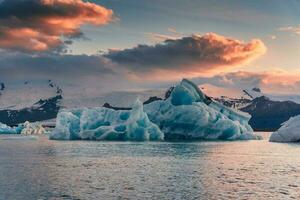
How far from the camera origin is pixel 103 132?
8806cm

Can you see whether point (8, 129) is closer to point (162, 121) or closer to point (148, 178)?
point (162, 121)

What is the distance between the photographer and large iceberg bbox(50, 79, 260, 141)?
278 feet

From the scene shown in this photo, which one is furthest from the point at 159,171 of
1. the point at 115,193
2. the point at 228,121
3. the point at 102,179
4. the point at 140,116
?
the point at 228,121

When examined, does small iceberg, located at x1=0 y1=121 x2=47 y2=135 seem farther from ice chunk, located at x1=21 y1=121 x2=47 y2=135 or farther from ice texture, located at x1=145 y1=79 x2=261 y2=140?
ice texture, located at x1=145 y1=79 x2=261 y2=140

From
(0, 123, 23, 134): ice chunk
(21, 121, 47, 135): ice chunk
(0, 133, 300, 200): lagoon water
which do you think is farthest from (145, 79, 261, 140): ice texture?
(0, 123, 23, 134): ice chunk

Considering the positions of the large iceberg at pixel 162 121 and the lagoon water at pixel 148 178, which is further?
the large iceberg at pixel 162 121

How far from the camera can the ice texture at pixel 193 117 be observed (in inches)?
3376

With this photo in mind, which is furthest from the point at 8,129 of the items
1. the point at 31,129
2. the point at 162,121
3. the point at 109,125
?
the point at 162,121

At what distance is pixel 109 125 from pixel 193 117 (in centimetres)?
1622

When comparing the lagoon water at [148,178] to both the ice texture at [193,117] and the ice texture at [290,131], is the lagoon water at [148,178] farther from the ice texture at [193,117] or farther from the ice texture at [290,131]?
the ice texture at [193,117]

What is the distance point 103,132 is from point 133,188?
5762 centimetres

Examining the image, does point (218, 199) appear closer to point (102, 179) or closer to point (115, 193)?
point (115, 193)

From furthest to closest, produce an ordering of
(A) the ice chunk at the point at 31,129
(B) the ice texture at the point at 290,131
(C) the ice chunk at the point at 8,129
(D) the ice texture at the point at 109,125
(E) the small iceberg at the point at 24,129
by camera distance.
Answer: (C) the ice chunk at the point at 8,129
(E) the small iceberg at the point at 24,129
(A) the ice chunk at the point at 31,129
(D) the ice texture at the point at 109,125
(B) the ice texture at the point at 290,131

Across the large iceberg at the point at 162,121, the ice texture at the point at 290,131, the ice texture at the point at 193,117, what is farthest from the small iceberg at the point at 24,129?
the ice texture at the point at 290,131
